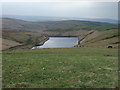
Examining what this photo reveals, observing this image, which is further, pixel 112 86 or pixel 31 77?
pixel 31 77

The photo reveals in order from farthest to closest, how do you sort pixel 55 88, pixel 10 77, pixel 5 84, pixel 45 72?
pixel 45 72 < pixel 10 77 < pixel 5 84 < pixel 55 88

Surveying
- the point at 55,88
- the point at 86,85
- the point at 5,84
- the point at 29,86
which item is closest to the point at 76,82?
the point at 86,85

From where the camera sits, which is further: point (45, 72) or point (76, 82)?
point (45, 72)

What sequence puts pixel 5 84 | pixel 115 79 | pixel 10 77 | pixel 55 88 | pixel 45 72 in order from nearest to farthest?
1. pixel 55 88
2. pixel 5 84
3. pixel 115 79
4. pixel 10 77
5. pixel 45 72

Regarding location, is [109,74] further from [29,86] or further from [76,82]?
[29,86]

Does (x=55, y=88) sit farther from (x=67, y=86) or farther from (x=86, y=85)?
(x=86, y=85)

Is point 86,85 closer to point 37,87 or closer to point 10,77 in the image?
point 37,87

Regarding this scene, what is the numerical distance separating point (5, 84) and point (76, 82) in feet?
15.8

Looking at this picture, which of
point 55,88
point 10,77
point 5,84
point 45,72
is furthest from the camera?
point 45,72

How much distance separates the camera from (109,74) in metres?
17.7

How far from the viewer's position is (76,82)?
14797 millimetres

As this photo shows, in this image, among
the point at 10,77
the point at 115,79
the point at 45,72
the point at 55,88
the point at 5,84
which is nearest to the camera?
the point at 55,88

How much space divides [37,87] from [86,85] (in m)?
3.17

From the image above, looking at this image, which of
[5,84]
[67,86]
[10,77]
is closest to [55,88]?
[67,86]
